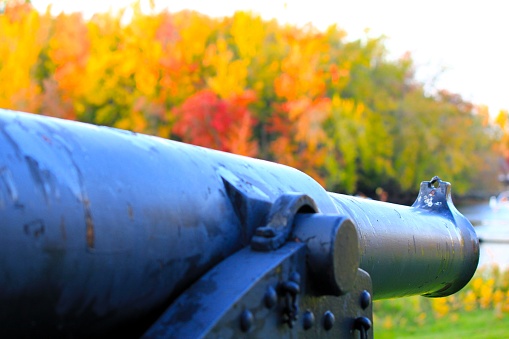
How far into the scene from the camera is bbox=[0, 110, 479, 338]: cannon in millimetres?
967

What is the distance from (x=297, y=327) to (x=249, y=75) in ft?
105

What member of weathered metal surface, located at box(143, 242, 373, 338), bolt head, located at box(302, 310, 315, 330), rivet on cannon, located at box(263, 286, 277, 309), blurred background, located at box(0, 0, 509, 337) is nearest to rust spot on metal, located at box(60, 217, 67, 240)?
weathered metal surface, located at box(143, 242, 373, 338)

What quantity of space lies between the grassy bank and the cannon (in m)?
5.19

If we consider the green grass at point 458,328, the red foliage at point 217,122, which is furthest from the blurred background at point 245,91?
the green grass at point 458,328

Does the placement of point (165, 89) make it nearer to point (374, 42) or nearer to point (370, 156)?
point (370, 156)

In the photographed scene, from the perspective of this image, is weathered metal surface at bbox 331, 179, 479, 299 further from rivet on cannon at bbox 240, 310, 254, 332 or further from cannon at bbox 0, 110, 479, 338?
rivet on cannon at bbox 240, 310, 254, 332

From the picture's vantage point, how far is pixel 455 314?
24.4 feet

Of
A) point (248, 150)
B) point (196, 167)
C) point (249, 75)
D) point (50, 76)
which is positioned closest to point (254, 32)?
point (249, 75)

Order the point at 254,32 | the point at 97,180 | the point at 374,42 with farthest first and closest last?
the point at 374,42 → the point at 254,32 → the point at 97,180

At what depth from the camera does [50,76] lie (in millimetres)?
36656

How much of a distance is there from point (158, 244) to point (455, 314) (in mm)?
6790

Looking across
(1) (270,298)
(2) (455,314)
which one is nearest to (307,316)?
(1) (270,298)

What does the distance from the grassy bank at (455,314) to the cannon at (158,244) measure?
17.0ft

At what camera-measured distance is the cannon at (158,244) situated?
3.17ft
